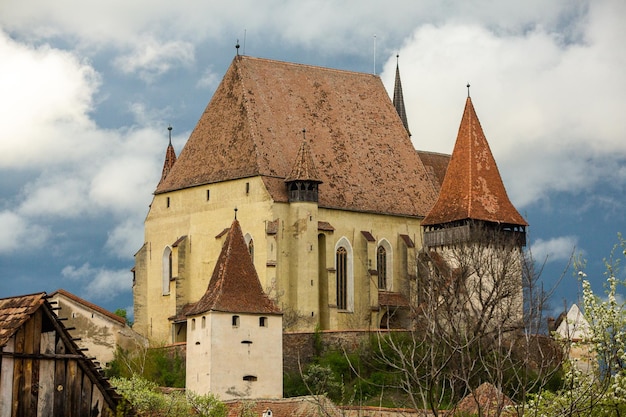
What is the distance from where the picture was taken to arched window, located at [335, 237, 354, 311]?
6062cm

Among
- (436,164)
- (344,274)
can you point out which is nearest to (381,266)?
(344,274)

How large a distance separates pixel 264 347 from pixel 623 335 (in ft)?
82.9

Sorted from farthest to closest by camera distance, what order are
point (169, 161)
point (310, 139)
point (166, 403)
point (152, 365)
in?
point (169, 161) → point (310, 139) → point (152, 365) → point (166, 403)

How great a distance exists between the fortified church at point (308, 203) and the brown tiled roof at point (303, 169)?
5 centimetres

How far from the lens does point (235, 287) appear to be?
49.2 metres

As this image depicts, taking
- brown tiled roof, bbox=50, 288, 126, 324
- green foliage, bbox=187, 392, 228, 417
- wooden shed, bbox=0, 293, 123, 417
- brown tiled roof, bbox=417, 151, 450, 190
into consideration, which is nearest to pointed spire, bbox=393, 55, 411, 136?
brown tiled roof, bbox=417, 151, 450, 190

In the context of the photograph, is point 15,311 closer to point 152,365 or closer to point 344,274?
point 152,365

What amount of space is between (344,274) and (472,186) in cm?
700

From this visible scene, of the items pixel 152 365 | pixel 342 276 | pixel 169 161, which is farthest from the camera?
pixel 169 161

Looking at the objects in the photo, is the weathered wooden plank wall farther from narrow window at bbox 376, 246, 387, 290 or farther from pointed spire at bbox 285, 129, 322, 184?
narrow window at bbox 376, 246, 387, 290

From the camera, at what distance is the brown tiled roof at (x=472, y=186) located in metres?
62.1

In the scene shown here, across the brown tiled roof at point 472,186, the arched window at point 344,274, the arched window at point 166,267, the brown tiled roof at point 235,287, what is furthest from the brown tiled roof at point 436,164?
the brown tiled roof at point 235,287

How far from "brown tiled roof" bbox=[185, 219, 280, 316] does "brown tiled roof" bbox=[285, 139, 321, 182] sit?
7.66 meters

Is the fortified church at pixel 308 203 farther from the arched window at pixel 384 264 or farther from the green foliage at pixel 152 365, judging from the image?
the green foliage at pixel 152 365
